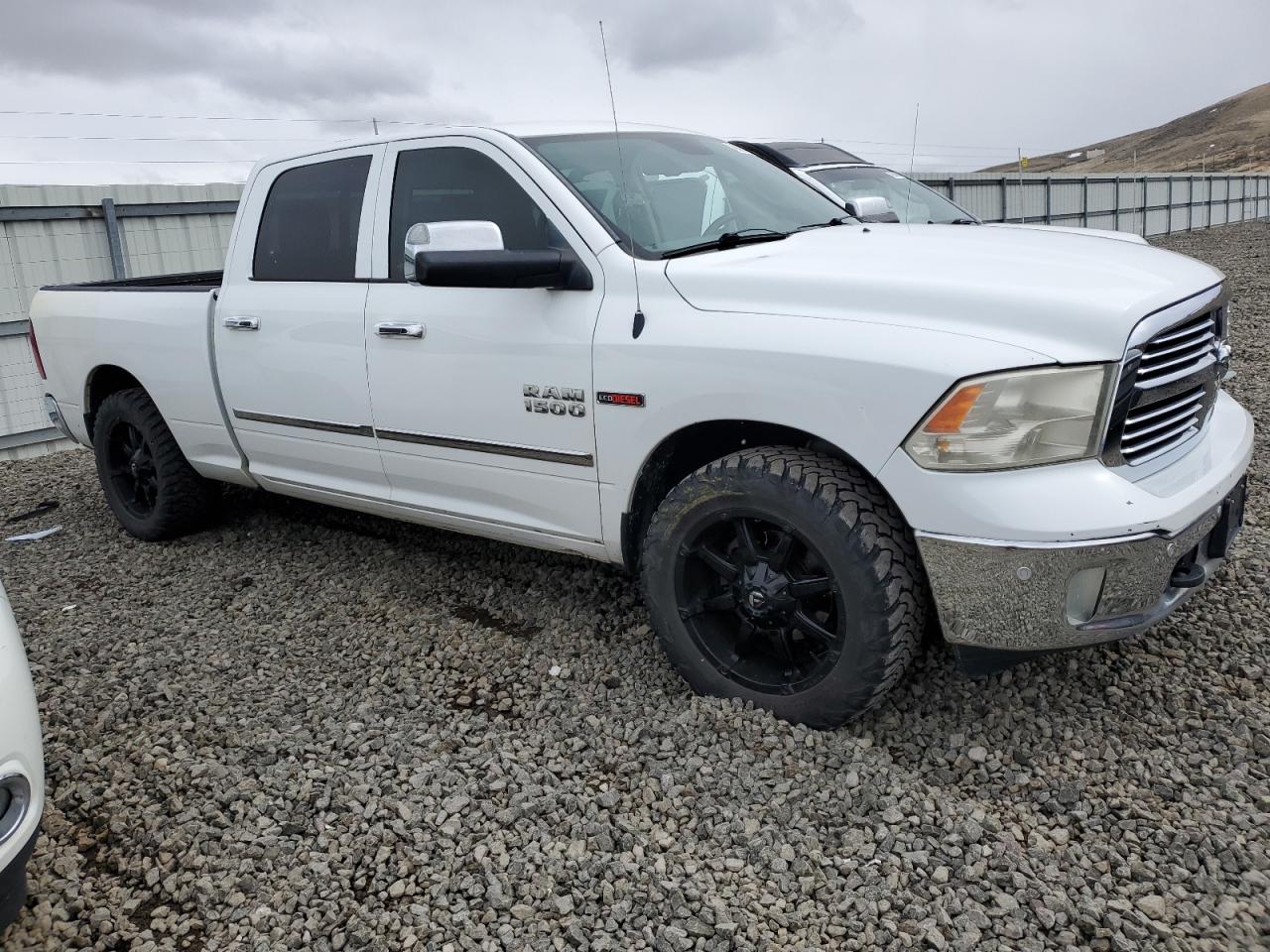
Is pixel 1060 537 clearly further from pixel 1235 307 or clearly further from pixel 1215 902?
pixel 1235 307

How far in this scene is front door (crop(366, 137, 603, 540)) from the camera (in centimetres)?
333

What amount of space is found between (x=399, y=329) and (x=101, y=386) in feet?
8.64

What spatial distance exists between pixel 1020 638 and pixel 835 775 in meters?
0.64

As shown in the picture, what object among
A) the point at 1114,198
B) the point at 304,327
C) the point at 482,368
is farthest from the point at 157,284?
the point at 1114,198

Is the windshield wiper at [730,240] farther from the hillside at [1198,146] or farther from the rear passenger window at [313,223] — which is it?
the hillside at [1198,146]

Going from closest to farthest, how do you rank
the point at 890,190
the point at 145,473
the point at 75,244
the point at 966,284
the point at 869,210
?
the point at 966,284 → the point at 869,210 → the point at 145,473 → the point at 75,244 → the point at 890,190

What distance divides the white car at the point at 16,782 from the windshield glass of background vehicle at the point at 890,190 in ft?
26.0

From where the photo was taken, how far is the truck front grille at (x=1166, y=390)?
2.59 meters

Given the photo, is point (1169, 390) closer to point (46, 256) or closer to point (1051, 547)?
point (1051, 547)

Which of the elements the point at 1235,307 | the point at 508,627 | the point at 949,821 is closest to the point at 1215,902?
the point at 949,821

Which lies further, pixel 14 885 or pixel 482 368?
pixel 482 368

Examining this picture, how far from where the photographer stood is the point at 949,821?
2.64m

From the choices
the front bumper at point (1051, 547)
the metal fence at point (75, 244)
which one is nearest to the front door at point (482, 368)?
the front bumper at point (1051, 547)

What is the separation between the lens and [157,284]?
548cm
